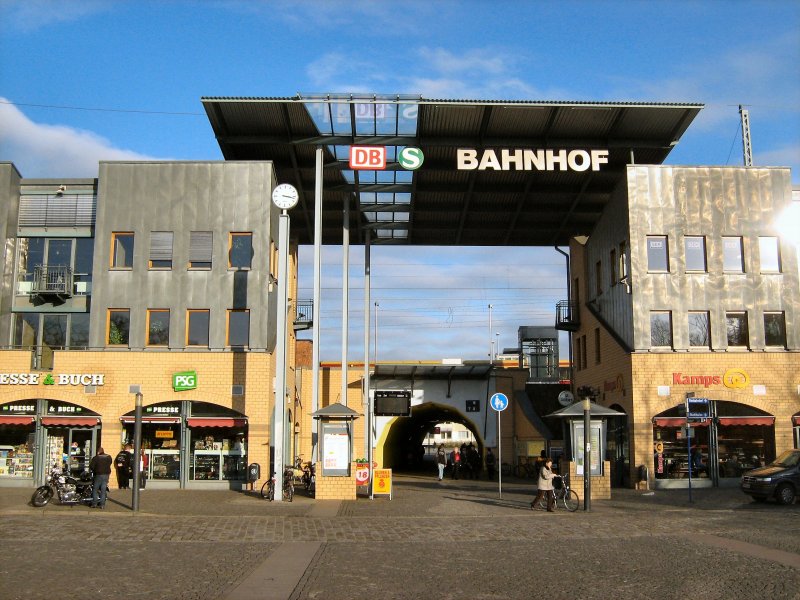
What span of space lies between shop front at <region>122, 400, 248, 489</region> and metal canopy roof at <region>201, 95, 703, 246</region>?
10977 mm

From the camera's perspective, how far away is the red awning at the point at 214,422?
30047 mm

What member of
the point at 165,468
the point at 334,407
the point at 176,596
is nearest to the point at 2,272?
the point at 165,468

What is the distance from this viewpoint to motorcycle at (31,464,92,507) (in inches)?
885

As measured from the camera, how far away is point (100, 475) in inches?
869

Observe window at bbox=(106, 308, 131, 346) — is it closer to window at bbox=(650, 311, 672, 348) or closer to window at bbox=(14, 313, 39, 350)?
window at bbox=(14, 313, 39, 350)

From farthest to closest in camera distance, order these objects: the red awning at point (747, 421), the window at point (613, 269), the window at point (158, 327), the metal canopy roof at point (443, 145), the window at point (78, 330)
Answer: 1. the window at point (613, 269)
2. the window at point (78, 330)
3. the red awning at point (747, 421)
4. the metal canopy roof at point (443, 145)
5. the window at point (158, 327)

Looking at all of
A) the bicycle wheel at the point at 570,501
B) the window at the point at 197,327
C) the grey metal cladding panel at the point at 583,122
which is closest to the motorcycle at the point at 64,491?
the window at the point at 197,327

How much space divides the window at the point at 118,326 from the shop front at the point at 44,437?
268cm

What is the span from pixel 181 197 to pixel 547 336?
30.2m

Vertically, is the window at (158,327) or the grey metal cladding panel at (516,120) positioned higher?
the grey metal cladding panel at (516,120)

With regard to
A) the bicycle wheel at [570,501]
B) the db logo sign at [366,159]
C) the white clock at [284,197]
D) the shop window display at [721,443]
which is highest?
the db logo sign at [366,159]

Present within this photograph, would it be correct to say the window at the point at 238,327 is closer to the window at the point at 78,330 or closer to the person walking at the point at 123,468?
the person walking at the point at 123,468

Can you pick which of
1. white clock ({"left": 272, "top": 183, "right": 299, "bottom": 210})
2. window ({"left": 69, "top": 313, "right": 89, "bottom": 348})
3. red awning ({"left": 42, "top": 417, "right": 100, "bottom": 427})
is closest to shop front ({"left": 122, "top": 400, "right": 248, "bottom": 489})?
red awning ({"left": 42, "top": 417, "right": 100, "bottom": 427})

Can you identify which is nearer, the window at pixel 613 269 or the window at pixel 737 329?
the window at pixel 737 329
